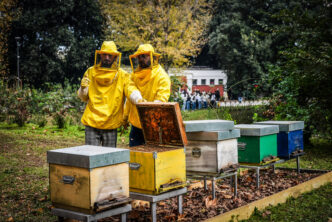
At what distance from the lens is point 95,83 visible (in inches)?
210

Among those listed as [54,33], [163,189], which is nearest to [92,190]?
[163,189]

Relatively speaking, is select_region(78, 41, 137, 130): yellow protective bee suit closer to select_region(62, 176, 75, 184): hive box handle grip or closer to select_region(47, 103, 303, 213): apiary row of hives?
select_region(47, 103, 303, 213): apiary row of hives

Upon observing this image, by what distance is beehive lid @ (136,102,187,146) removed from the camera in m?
4.21

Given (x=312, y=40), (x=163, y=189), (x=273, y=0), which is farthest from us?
(x=273, y=0)

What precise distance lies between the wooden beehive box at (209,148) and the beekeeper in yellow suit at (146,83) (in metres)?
0.69

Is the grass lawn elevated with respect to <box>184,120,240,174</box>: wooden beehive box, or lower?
lower

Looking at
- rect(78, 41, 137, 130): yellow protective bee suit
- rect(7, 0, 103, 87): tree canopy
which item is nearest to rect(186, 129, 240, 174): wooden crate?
rect(78, 41, 137, 130): yellow protective bee suit

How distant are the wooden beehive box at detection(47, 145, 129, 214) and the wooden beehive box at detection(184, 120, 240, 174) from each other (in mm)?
1364

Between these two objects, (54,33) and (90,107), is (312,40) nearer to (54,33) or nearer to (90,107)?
(90,107)

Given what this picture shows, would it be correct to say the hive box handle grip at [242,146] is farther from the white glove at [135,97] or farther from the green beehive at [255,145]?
the white glove at [135,97]

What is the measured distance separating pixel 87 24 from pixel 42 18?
4406mm

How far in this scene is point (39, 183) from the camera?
6.58 m

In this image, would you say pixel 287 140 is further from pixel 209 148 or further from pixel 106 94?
pixel 106 94

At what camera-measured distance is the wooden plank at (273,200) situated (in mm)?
4543
